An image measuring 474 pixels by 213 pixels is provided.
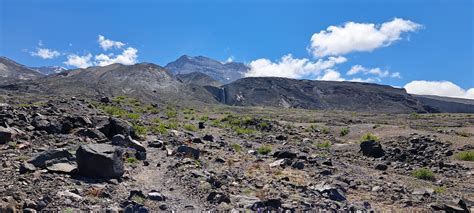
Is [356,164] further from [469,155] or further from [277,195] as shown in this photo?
[277,195]

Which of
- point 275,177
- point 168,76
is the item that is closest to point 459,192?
point 275,177

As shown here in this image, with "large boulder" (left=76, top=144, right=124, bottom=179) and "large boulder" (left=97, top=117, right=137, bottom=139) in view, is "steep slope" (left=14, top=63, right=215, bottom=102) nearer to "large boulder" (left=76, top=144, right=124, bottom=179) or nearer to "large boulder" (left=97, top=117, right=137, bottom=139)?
"large boulder" (left=97, top=117, right=137, bottom=139)

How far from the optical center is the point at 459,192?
39.8ft

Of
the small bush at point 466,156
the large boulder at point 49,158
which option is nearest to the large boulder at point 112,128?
the large boulder at point 49,158

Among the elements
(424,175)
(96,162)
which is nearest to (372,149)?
(424,175)

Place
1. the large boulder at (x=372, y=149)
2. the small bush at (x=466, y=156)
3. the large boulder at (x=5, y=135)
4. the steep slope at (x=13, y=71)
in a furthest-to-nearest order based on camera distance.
A: the steep slope at (x=13, y=71) → the large boulder at (x=372, y=149) → the small bush at (x=466, y=156) → the large boulder at (x=5, y=135)

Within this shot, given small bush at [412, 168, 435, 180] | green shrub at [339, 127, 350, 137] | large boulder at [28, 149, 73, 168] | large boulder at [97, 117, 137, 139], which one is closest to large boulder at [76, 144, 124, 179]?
large boulder at [28, 149, 73, 168]

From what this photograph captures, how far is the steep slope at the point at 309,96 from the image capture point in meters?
99.2

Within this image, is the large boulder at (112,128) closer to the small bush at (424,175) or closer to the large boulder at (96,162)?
the large boulder at (96,162)

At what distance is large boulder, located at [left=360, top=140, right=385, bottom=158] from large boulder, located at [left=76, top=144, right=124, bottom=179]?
44.7 feet

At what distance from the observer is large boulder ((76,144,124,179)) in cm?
963

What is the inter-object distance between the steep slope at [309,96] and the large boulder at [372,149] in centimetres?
7763

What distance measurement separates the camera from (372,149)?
19.6m

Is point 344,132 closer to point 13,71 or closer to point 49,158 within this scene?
point 49,158
